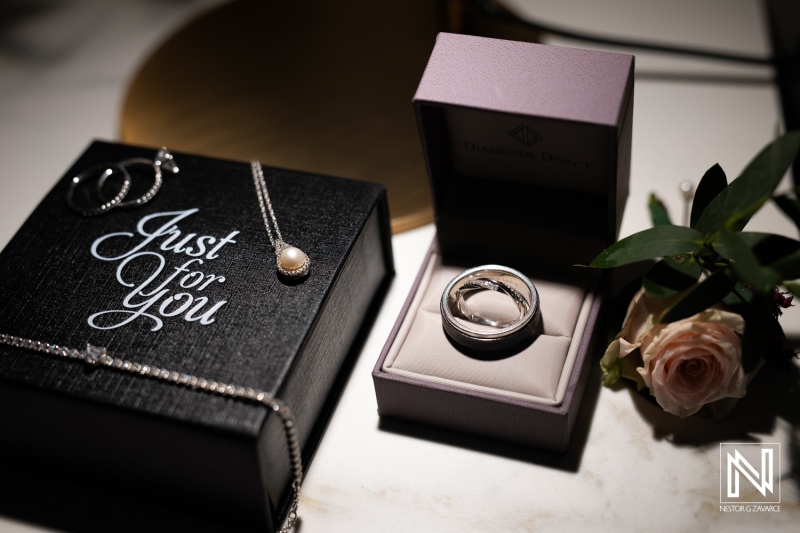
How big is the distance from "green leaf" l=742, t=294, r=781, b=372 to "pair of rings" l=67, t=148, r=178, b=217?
644 mm

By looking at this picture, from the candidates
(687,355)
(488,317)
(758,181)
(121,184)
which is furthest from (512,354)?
(121,184)

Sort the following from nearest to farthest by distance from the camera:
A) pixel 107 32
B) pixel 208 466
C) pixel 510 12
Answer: pixel 208 466 → pixel 510 12 → pixel 107 32

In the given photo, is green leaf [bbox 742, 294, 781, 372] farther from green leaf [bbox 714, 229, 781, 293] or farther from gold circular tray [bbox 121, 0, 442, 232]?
gold circular tray [bbox 121, 0, 442, 232]

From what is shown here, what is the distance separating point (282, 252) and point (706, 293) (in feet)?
1.35

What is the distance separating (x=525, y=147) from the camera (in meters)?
0.96

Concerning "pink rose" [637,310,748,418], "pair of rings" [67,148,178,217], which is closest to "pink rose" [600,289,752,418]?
"pink rose" [637,310,748,418]

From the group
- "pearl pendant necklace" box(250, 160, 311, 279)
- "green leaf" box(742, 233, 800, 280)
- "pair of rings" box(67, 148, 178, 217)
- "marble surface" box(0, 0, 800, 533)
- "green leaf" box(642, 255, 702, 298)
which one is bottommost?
"marble surface" box(0, 0, 800, 533)

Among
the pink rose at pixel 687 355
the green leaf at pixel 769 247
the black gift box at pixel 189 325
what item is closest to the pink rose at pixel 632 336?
the pink rose at pixel 687 355

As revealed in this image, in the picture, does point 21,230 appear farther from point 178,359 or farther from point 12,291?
point 178,359

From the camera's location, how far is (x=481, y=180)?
1.02 meters

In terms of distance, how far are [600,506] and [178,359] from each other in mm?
428

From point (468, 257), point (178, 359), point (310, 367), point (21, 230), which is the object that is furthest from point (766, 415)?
point (21, 230)

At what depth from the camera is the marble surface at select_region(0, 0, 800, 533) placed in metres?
0.88

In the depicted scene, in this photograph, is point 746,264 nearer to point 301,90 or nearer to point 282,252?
point 282,252
